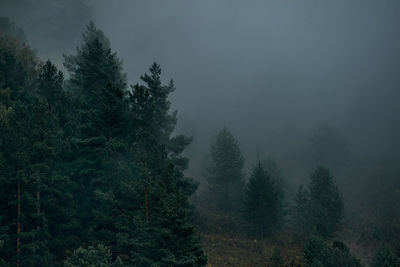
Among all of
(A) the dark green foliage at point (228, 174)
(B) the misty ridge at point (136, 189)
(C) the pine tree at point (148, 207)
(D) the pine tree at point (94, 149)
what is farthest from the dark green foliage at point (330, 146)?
(D) the pine tree at point (94, 149)

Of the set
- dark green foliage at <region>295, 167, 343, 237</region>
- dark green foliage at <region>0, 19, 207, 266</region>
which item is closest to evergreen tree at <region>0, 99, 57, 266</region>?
dark green foliage at <region>0, 19, 207, 266</region>

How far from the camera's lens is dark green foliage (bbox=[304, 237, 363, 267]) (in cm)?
1686

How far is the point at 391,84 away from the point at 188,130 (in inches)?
4051

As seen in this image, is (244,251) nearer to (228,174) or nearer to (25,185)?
(228,174)

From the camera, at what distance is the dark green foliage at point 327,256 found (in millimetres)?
16859

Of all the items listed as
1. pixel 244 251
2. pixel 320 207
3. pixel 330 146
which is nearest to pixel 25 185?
pixel 244 251

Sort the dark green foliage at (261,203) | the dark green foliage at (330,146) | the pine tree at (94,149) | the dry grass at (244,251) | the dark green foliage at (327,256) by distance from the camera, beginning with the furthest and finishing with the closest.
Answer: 1. the dark green foliage at (330,146)
2. the dark green foliage at (261,203)
3. the dry grass at (244,251)
4. the dark green foliage at (327,256)
5. the pine tree at (94,149)

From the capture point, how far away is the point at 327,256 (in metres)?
17.4

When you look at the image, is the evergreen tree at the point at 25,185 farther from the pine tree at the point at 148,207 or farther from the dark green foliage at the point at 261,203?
the dark green foliage at the point at 261,203

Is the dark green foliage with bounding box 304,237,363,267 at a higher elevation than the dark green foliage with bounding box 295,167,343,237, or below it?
below

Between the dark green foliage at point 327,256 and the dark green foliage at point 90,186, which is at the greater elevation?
the dark green foliage at point 90,186

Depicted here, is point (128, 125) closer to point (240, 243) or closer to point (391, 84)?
point (240, 243)

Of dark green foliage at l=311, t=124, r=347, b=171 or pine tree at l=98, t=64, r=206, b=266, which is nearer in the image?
pine tree at l=98, t=64, r=206, b=266

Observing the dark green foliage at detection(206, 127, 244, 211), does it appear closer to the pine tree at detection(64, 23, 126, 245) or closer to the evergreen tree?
the pine tree at detection(64, 23, 126, 245)
